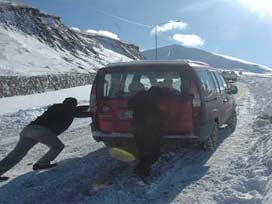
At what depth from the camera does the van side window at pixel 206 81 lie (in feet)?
25.2

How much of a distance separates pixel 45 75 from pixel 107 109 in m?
28.9

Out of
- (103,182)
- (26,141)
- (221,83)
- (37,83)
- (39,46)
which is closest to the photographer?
(103,182)

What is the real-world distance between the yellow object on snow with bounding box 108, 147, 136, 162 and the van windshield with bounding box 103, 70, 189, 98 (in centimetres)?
120

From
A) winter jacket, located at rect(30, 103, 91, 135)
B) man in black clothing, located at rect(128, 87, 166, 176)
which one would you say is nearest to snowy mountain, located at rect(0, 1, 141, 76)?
winter jacket, located at rect(30, 103, 91, 135)

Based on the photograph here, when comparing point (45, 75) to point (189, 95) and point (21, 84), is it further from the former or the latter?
point (189, 95)

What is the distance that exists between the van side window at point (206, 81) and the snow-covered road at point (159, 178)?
48.5 inches

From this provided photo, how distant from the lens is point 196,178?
6645mm

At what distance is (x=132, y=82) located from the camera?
26.3ft

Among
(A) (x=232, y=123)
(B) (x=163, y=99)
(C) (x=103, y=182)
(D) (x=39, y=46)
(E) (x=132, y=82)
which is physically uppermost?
(D) (x=39, y=46)

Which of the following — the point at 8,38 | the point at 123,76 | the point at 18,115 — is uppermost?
the point at 8,38

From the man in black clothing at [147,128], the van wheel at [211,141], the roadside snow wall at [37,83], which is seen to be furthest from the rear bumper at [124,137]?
the roadside snow wall at [37,83]

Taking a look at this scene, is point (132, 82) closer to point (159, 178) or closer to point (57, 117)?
point (57, 117)

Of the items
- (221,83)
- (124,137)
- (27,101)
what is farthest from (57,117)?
(27,101)

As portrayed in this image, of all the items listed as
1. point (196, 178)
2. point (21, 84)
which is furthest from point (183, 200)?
point (21, 84)
